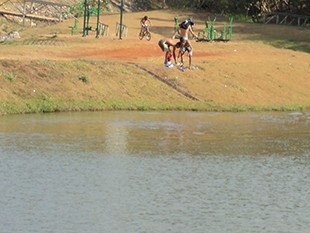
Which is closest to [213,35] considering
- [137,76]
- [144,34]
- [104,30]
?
[144,34]

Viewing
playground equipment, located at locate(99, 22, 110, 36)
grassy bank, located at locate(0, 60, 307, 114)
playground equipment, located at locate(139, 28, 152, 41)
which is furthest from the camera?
playground equipment, located at locate(99, 22, 110, 36)

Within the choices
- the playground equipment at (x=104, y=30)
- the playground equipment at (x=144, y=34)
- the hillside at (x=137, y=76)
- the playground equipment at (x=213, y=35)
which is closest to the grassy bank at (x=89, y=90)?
the hillside at (x=137, y=76)

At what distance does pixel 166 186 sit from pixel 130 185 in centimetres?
60

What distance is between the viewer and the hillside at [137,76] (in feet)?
90.7

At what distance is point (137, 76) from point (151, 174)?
1334cm

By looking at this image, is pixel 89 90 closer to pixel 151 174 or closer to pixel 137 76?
pixel 137 76

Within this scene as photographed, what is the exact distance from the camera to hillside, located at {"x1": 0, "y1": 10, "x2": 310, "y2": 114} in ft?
90.7

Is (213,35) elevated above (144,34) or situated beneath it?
situated beneath

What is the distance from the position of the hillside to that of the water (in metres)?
1.68

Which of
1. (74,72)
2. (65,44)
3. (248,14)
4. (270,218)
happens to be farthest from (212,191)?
(248,14)

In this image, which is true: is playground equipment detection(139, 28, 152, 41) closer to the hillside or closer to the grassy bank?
the hillside

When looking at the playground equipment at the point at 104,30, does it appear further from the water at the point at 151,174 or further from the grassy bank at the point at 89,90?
the water at the point at 151,174

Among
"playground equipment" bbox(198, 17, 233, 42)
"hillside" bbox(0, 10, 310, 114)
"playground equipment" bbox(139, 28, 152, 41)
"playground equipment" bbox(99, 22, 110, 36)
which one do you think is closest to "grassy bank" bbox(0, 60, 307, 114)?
"hillside" bbox(0, 10, 310, 114)

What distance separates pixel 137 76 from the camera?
102 ft
